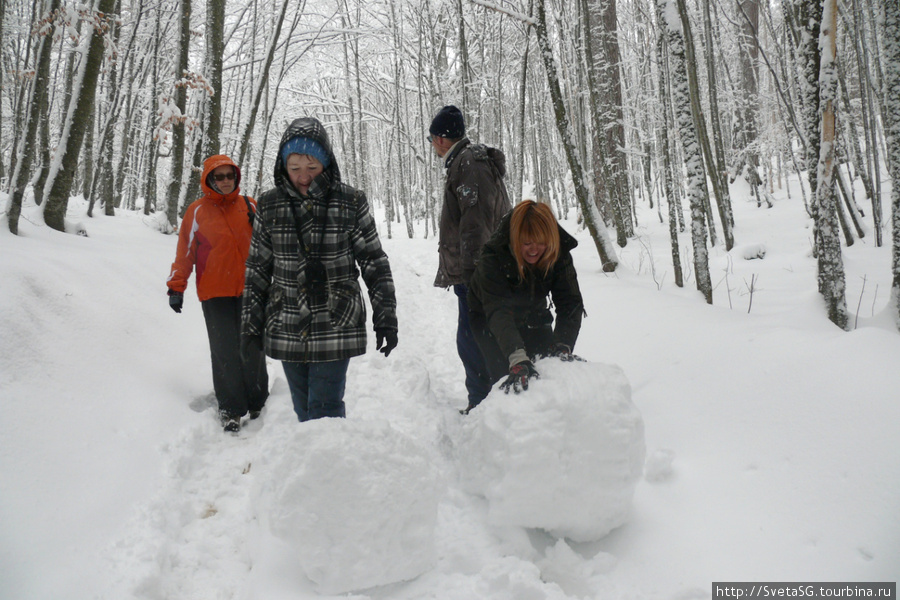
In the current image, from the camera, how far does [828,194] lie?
11.1 ft

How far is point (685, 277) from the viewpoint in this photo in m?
6.40

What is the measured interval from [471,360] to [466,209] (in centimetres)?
110

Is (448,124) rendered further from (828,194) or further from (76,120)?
(76,120)

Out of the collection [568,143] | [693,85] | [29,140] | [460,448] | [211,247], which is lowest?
[460,448]

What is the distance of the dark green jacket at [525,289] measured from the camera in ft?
8.96

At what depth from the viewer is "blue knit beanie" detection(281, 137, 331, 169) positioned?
7.62 ft

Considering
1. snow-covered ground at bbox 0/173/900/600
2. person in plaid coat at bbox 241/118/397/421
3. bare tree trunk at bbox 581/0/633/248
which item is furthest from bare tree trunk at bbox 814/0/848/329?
bare tree trunk at bbox 581/0/633/248

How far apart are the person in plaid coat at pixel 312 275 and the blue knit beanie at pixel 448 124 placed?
1.21 m

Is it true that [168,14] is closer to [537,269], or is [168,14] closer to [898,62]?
[537,269]

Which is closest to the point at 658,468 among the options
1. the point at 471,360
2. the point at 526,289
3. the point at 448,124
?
the point at 526,289

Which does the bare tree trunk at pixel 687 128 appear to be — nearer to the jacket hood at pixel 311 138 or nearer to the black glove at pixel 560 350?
the black glove at pixel 560 350

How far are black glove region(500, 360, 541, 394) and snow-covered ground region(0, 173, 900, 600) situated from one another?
0.06 meters

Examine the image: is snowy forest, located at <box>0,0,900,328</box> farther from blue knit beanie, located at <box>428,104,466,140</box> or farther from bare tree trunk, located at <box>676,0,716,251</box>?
blue knit beanie, located at <box>428,104,466,140</box>

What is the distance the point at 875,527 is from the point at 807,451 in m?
0.45
